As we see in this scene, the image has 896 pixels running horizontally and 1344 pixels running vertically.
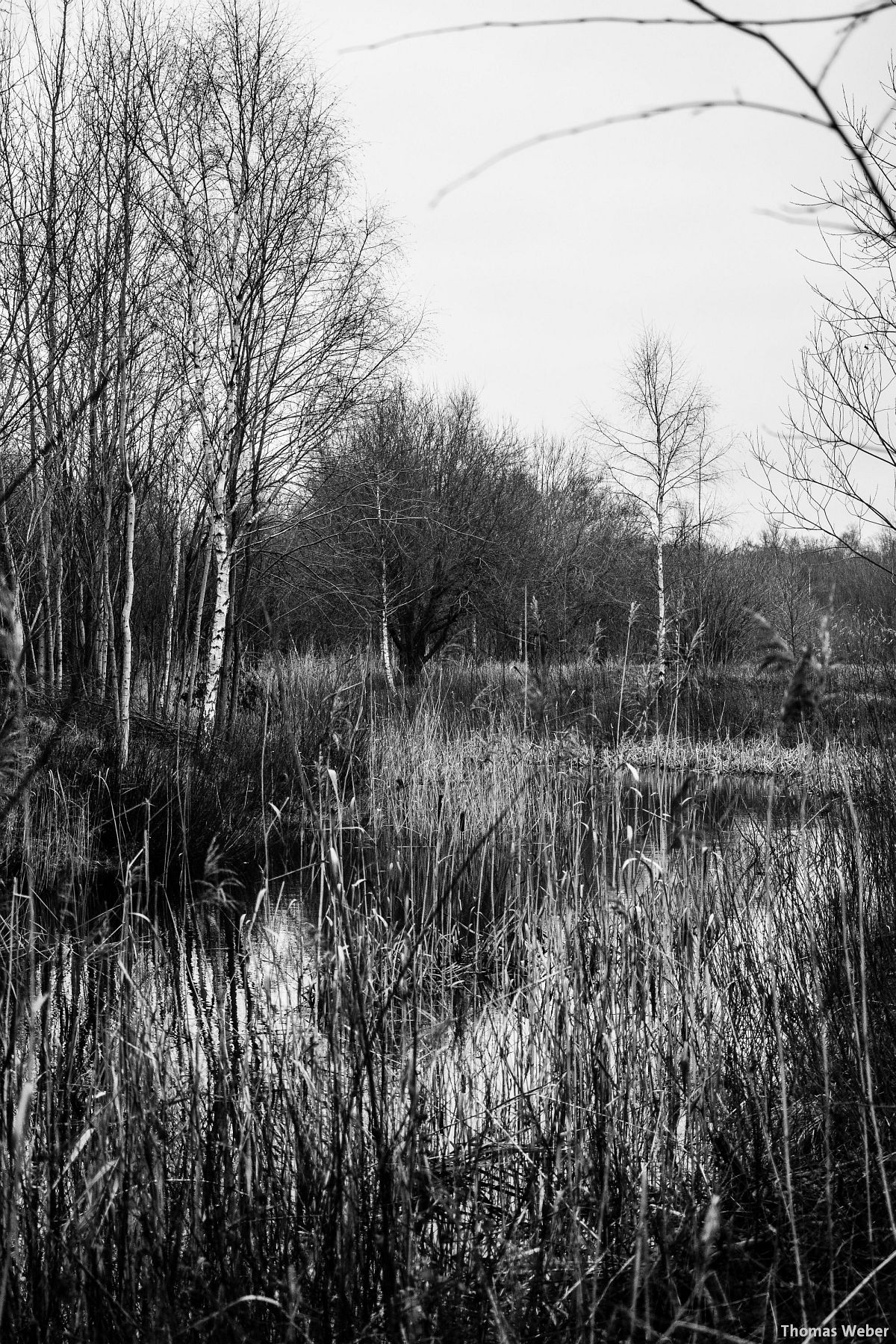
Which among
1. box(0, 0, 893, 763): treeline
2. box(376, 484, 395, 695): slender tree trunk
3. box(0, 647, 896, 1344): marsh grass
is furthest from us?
A: box(376, 484, 395, 695): slender tree trunk

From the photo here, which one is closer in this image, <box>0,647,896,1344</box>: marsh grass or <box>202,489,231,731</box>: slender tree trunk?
<box>0,647,896,1344</box>: marsh grass

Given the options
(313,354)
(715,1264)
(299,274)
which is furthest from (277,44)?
(715,1264)

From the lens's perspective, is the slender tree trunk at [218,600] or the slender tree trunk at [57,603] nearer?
the slender tree trunk at [57,603]

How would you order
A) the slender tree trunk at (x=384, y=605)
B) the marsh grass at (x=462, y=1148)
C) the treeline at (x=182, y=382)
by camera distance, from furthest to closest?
the slender tree trunk at (x=384, y=605) < the treeline at (x=182, y=382) < the marsh grass at (x=462, y=1148)

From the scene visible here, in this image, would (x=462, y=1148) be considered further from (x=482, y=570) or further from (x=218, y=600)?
(x=482, y=570)

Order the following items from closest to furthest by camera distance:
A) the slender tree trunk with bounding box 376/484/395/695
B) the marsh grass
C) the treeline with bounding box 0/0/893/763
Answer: the marsh grass → the treeline with bounding box 0/0/893/763 → the slender tree trunk with bounding box 376/484/395/695

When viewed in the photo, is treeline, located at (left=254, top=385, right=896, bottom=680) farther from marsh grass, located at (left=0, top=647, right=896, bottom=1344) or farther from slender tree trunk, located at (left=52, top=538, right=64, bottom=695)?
marsh grass, located at (left=0, top=647, right=896, bottom=1344)

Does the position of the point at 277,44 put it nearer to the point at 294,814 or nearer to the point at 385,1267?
the point at 294,814

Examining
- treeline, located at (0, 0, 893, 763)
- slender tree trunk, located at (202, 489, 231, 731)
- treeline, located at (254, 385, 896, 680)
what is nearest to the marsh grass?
treeline, located at (0, 0, 893, 763)

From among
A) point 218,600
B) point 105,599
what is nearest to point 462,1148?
point 105,599

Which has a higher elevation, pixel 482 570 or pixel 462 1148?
pixel 482 570

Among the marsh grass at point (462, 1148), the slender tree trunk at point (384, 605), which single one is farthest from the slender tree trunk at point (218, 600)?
the slender tree trunk at point (384, 605)

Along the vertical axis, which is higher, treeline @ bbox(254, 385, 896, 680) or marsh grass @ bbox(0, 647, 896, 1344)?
treeline @ bbox(254, 385, 896, 680)

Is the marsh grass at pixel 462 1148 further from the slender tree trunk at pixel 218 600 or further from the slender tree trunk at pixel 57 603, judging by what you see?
the slender tree trunk at pixel 218 600
